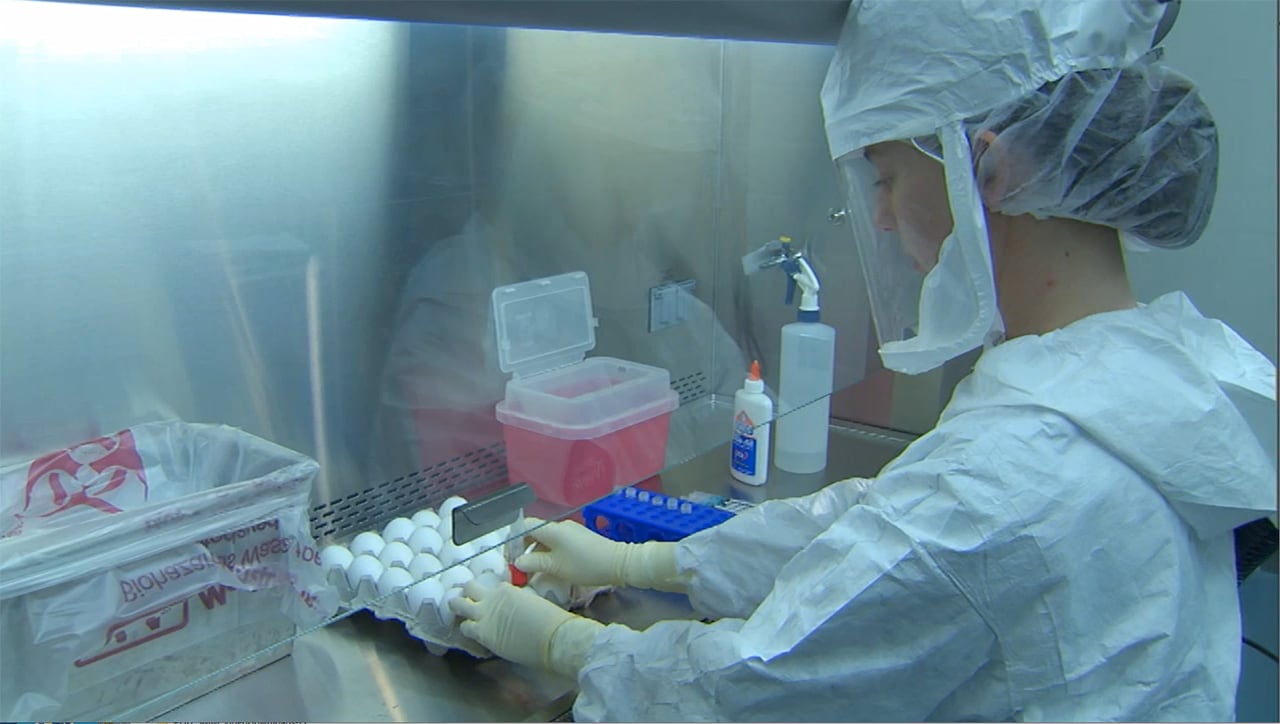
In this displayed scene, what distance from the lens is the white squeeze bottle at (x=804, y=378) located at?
172 centimetres

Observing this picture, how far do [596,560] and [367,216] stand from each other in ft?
1.76

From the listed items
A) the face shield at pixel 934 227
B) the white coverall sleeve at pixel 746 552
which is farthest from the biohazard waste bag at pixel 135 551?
the face shield at pixel 934 227

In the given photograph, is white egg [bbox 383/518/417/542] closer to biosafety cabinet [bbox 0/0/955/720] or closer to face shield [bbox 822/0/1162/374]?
biosafety cabinet [bbox 0/0/955/720]

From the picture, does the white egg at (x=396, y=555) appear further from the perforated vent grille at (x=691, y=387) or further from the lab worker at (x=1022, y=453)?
the perforated vent grille at (x=691, y=387)

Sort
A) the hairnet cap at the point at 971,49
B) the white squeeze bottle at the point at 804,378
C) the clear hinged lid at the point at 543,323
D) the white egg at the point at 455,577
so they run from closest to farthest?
the hairnet cap at the point at 971,49
the white egg at the point at 455,577
the clear hinged lid at the point at 543,323
the white squeeze bottle at the point at 804,378

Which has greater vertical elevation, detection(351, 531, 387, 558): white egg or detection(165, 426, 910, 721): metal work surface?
detection(351, 531, 387, 558): white egg

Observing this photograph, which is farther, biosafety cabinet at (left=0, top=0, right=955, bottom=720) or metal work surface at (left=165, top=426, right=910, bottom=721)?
metal work surface at (left=165, top=426, right=910, bottom=721)

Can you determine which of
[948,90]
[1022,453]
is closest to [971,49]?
[948,90]

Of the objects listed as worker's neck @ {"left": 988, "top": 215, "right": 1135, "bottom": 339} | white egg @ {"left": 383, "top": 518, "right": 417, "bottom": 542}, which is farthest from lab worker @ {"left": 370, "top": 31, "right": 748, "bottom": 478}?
worker's neck @ {"left": 988, "top": 215, "right": 1135, "bottom": 339}

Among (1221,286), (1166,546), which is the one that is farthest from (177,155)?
(1221,286)

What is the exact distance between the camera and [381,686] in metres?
1.08

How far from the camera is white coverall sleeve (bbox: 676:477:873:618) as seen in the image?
1221 mm

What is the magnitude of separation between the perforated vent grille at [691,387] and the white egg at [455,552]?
0.60 meters

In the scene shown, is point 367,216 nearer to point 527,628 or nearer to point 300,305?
point 300,305
